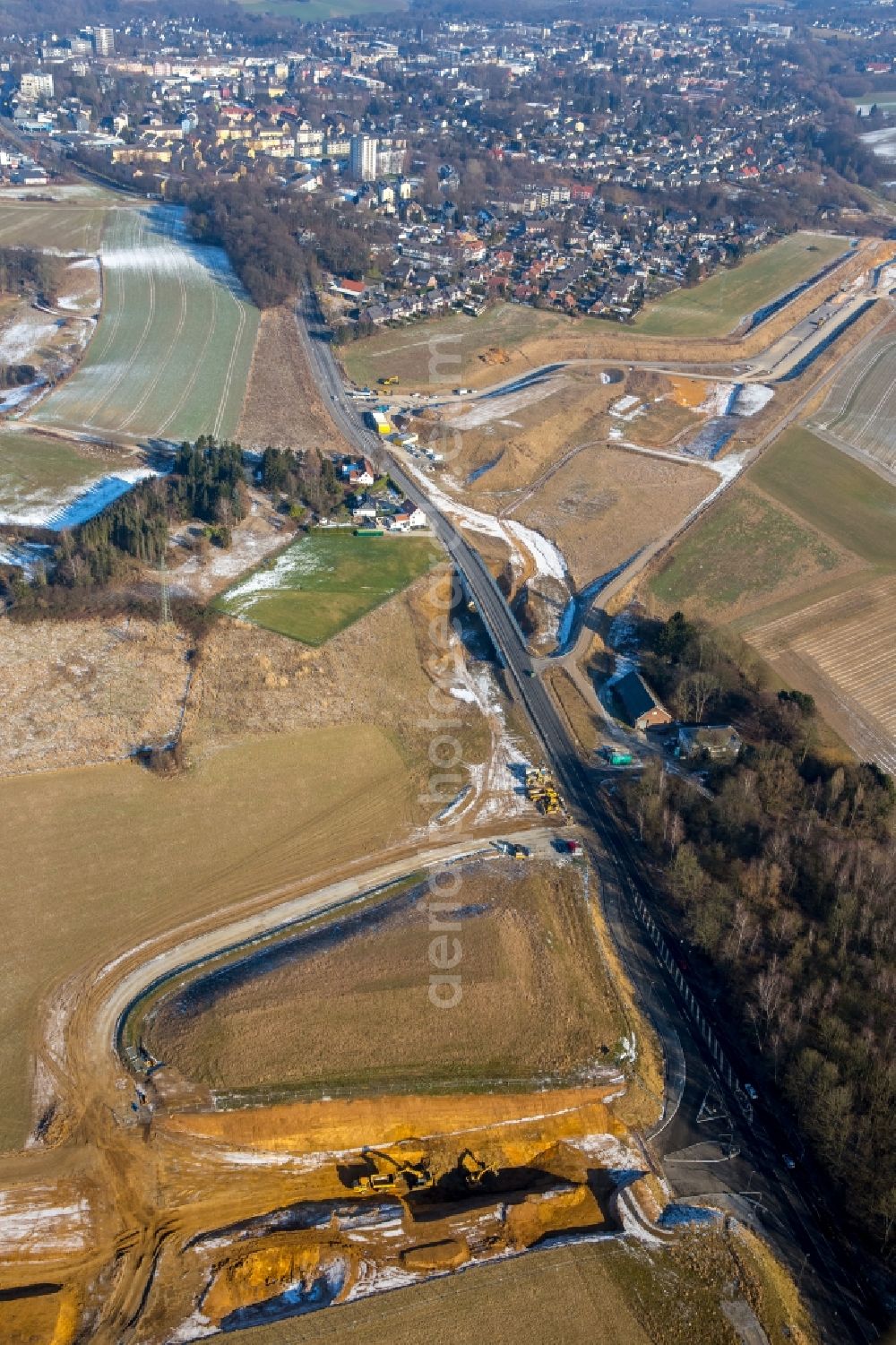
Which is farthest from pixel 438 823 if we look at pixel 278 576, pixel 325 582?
pixel 278 576

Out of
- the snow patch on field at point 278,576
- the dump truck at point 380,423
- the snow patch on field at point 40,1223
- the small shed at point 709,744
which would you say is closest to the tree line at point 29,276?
the dump truck at point 380,423

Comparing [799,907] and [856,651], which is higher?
[856,651]

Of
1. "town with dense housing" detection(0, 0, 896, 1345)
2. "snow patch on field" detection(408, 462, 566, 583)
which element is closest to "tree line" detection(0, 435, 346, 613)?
"town with dense housing" detection(0, 0, 896, 1345)

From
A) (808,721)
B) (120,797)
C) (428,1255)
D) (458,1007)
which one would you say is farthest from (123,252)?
(428,1255)

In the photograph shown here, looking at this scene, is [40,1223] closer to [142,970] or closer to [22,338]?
[142,970]

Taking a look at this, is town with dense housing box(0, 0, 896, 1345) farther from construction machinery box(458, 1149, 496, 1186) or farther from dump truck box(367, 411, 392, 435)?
dump truck box(367, 411, 392, 435)

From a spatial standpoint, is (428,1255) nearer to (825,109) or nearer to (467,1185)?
(467,1185)
